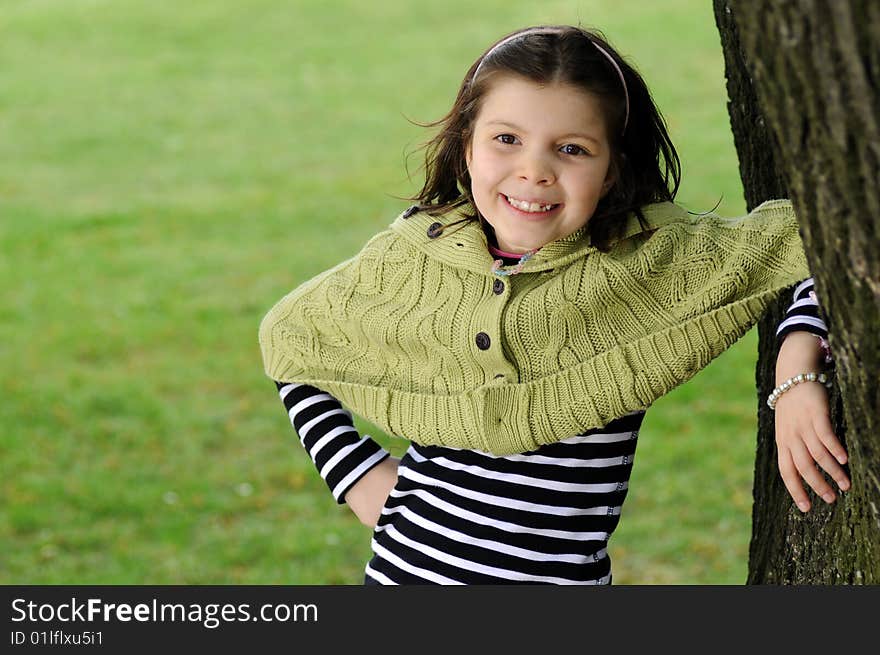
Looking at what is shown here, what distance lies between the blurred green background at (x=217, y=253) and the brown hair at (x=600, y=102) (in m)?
0.50

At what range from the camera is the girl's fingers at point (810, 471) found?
1.90m

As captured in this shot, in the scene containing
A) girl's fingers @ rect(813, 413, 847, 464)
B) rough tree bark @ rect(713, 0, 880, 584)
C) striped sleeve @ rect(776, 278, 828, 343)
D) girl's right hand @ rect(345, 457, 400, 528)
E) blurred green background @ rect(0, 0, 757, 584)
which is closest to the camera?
rough tree bark @ rect(713, 0, 880, 584)

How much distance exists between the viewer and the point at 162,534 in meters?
4.77

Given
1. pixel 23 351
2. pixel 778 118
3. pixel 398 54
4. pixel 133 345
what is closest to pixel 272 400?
pixel 133 345

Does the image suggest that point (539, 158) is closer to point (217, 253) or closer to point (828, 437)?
point (828, 437)

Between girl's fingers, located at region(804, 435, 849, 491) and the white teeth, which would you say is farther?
the white teeth

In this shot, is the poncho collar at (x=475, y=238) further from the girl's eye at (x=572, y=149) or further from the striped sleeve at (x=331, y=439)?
the striped sleeve at (x=331, y=439)

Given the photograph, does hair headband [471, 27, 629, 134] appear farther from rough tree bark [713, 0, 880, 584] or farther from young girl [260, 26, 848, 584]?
rough tree bark [713, 0, 880, 584]

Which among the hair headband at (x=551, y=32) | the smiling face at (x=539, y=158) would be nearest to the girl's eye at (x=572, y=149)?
the smiling face at (x=539, y=158)

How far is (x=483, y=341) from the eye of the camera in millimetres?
2193

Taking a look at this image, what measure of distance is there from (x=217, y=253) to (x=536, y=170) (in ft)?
18.8

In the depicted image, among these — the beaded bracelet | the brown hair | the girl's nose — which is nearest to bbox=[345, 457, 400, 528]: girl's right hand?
the brown hair

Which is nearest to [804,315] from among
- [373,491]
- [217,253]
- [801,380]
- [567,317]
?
[801,380]

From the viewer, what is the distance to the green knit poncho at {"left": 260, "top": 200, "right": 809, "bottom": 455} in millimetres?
2115
